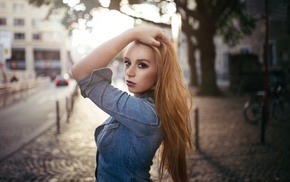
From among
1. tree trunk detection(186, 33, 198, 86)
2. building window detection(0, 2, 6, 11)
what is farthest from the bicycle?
tree trunk detection(186, 33, 198, 86)

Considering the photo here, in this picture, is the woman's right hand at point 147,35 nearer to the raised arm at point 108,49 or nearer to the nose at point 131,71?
the raised arm at point 108,49

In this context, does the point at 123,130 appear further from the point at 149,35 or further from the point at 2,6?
the point at 2,6

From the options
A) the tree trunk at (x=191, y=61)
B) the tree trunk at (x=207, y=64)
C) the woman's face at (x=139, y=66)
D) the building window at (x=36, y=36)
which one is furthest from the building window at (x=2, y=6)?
the tree trunk at (x=191, y=61)

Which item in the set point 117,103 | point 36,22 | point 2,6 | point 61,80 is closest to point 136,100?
point 117,103

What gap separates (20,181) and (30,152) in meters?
1.94

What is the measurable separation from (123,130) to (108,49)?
390 millimetres

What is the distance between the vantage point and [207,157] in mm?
6086

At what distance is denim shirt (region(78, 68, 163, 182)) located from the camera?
1450mm

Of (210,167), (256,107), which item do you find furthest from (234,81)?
(210,167)

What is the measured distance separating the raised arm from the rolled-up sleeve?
3 cm

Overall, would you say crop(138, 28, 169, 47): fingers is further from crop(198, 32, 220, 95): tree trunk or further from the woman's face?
crop(198, 32, 220, 95): tree trunk

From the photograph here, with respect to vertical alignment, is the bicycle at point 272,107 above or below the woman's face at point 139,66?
below

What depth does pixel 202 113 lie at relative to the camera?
12.3m

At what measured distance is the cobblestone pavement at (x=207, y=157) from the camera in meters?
5.12
